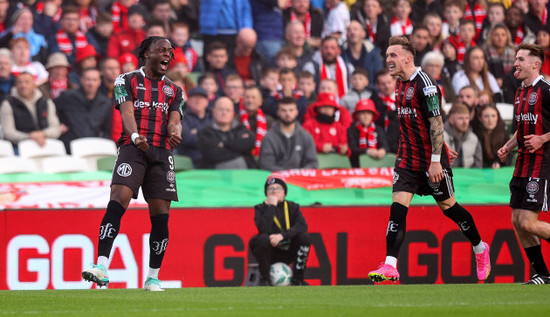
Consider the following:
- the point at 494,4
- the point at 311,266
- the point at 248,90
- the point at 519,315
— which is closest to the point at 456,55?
the point at 494,4

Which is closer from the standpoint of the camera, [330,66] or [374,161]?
[374,161]

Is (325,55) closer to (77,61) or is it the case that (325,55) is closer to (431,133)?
(77,61)

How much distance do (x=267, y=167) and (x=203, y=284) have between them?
2186 millimetres

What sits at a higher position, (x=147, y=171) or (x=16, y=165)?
(x=147, y=171)

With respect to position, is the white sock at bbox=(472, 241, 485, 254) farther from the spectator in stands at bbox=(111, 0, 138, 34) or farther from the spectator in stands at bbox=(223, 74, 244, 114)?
the spectator in stands at bbox=(111, 0, 138, 34)

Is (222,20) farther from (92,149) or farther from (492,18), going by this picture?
(492,18)

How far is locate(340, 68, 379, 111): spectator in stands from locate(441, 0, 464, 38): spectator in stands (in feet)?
8.21

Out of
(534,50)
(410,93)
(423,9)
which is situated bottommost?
(410,93)

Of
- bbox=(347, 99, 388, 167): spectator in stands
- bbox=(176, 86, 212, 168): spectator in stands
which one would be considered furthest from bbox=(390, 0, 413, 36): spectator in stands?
bbox=(176, 86, 212, 168): spectator in stands

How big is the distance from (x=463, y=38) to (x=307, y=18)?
104 inches

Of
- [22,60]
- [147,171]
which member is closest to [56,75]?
[22,60]

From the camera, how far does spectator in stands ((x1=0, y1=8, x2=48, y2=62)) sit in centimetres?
1562

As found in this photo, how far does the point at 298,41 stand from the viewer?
1636 centimetres

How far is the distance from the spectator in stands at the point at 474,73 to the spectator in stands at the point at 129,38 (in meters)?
5.03
